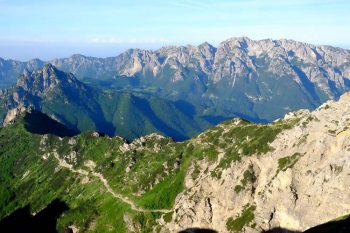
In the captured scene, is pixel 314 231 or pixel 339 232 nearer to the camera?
pixel 339 232

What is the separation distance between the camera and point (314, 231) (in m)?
180

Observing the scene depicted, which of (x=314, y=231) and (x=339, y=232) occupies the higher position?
(x=339, y=232)

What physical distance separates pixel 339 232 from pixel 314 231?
27944mm

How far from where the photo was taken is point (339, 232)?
15250 centimetres
